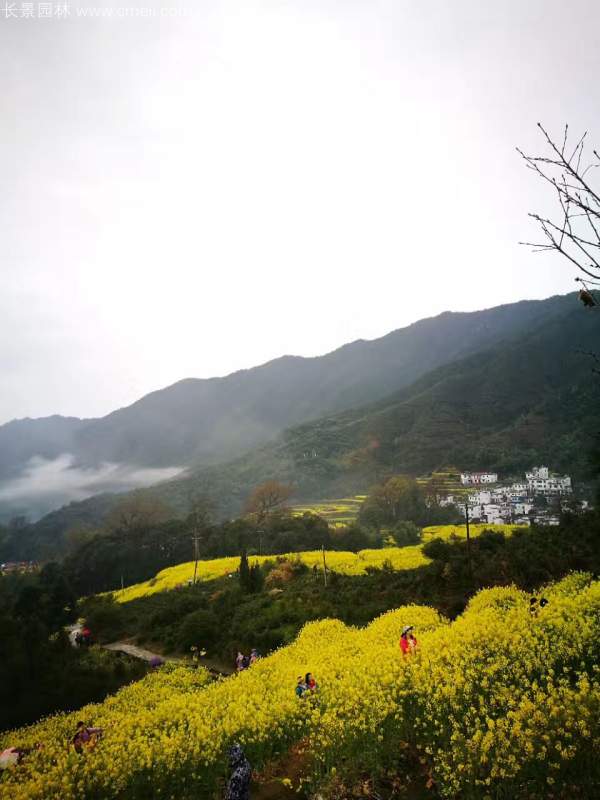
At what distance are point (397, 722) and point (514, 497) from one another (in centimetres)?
9551

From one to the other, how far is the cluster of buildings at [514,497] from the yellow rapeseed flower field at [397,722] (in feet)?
211

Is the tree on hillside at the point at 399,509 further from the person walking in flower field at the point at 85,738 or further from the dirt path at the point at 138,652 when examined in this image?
the person walking in flower field at the point at 85,738

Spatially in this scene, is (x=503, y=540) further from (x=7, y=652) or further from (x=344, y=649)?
(x=7, y=652)

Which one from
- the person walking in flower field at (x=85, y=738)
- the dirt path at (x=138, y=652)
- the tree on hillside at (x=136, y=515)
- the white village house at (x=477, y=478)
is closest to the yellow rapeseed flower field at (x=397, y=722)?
the person walking in flower field at (x=85, y=738)

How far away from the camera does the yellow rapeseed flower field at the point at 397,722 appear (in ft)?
24.7

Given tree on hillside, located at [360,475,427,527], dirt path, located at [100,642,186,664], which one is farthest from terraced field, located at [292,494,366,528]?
dirt path, located at [100,642,186,664]

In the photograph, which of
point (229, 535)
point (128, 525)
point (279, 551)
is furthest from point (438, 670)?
point (128, 525)

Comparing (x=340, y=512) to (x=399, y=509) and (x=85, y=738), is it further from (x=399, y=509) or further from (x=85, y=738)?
(x=85, y=738)

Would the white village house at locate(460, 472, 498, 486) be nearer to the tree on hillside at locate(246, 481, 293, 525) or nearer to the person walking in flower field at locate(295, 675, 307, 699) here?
the tree on hillside at locate(246, 481, 293, 525)

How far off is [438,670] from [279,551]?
48.4 m

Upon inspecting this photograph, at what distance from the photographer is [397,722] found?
31.7 feet

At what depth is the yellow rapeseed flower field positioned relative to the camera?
7543 mm

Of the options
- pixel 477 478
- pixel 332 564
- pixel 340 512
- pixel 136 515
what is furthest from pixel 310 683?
pixel 477 478

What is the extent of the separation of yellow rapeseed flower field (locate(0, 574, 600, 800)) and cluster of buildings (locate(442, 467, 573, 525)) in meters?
64.4
